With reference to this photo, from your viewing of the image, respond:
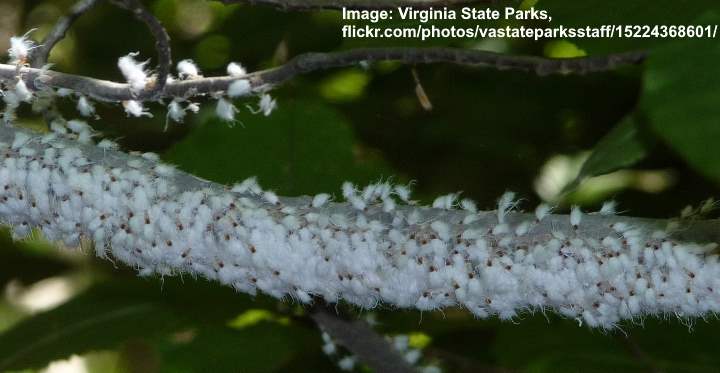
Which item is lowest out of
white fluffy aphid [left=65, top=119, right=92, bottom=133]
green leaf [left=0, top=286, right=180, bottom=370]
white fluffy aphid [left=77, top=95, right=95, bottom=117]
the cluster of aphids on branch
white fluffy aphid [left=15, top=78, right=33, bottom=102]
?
green leaf [left=0, top=286, right=180, bottom=370]

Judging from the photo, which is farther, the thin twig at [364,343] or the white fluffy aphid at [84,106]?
the thin twig at [364,343]

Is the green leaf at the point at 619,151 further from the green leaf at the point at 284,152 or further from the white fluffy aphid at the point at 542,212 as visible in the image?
the green leaf at the point at 284,152

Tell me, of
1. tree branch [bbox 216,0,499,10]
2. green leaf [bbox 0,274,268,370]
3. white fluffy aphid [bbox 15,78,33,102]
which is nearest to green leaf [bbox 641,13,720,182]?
tree branch [bbox 216,0,499,10]

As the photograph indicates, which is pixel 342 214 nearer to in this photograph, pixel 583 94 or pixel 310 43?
pixel 310 43

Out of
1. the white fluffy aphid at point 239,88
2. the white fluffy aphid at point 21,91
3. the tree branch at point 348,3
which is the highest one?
the tree branch at point 348,3

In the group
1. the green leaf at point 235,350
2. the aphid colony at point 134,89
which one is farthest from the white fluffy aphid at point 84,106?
the green leaf at point 235,350

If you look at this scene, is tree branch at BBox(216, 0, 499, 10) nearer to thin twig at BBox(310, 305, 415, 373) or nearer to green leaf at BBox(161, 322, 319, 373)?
thin twig at BBox(310, 305, 415, 373)

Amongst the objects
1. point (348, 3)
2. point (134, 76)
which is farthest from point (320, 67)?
point (134, 76)
